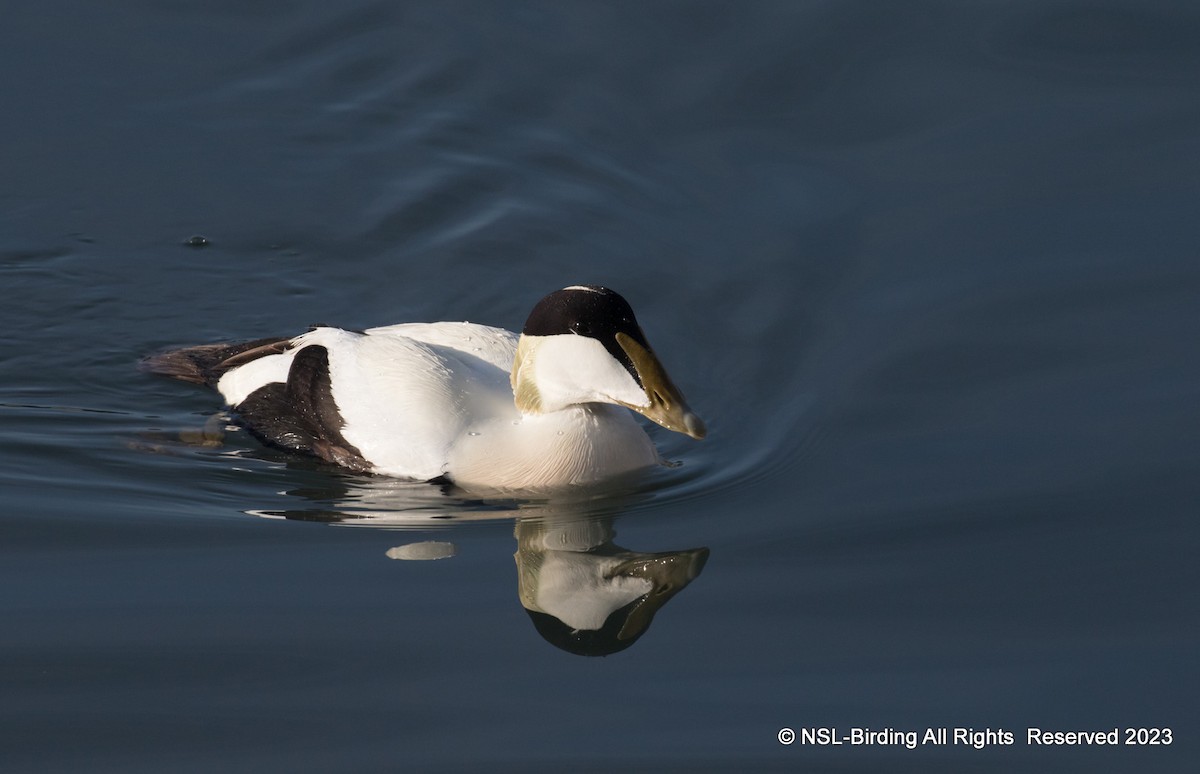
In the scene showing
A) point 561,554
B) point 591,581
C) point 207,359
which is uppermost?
point 207,359

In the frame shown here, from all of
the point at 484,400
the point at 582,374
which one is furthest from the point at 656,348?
the point at 582,374

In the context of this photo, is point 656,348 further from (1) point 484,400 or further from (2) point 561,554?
(2) point 561,554

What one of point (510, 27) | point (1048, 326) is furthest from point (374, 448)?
point (510, 27)

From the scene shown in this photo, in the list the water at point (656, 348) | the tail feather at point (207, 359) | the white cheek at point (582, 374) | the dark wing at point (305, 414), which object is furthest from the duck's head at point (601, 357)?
the tail feather at point (207, 359)

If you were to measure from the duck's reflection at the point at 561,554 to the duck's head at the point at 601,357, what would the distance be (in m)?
0.48

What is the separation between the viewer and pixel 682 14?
10.8m

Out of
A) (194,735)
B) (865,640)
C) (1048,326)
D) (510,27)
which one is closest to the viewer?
(194,735)

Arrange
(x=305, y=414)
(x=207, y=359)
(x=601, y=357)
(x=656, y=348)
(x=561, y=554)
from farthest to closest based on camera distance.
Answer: (x=656, y=348), (x=207, y=359), (x=305, y=414), (x=601, y=357), (x=561, y=554)

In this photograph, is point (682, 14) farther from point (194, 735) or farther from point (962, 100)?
point (194, 735)

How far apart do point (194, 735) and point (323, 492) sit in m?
1.88

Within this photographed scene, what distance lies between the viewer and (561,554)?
19.3 feet

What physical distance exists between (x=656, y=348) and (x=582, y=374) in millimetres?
1878

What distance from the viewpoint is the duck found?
19.7 ft

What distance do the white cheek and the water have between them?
48 centimetres
